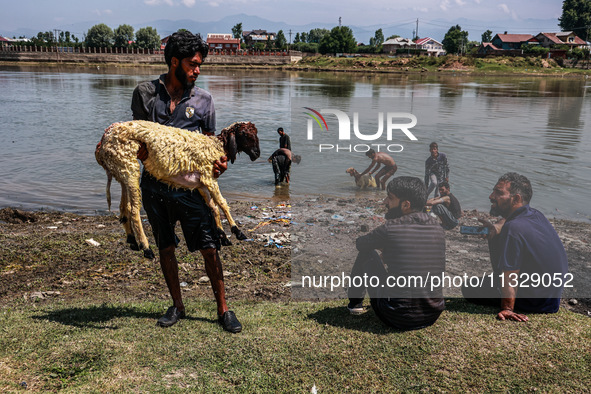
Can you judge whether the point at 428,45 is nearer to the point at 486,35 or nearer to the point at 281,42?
the point at 486,35

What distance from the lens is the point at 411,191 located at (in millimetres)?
4074

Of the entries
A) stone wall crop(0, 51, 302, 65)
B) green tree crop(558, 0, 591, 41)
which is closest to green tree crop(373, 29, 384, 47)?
green tree crop(558, 0, 591, 41)

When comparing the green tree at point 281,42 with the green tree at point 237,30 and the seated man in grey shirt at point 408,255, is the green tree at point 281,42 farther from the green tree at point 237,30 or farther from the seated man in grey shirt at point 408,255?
the seated man in grey shirt at point 408,255

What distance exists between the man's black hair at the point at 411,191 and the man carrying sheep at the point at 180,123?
1.57 m

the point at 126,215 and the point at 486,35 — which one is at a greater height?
the point at 486,35

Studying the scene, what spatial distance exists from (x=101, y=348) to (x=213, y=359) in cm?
96

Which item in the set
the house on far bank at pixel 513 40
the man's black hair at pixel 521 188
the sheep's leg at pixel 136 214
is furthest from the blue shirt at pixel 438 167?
the house on far bank at pixel 513 40

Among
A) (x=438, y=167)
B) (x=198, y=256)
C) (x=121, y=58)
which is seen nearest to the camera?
(x=198, y=256)

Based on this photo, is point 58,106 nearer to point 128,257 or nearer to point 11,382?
point 128,257

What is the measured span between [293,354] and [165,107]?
2.41 meters

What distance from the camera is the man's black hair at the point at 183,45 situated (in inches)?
157

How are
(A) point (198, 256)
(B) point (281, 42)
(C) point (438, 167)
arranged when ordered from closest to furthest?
(A) point (198, 256) → (C) point (438, 167) → (B) point (281, 42)

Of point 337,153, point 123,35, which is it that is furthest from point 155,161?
point 123,35

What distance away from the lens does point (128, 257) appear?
695 centimetres
